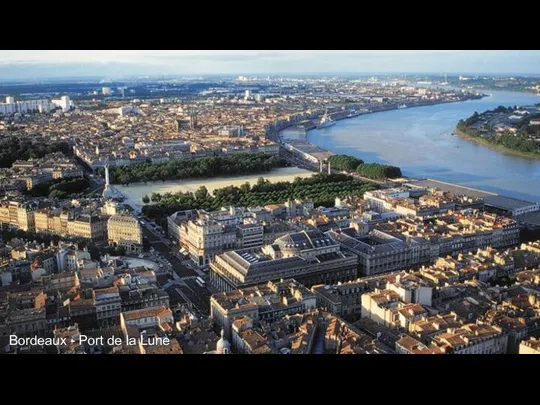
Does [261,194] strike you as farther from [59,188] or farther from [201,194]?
[59,188]

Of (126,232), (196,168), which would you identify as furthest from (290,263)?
(196,168)

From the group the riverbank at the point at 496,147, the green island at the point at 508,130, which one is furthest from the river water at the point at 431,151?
the green island at the point at 508,130

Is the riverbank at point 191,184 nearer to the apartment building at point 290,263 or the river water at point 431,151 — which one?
the river water at point 431,151

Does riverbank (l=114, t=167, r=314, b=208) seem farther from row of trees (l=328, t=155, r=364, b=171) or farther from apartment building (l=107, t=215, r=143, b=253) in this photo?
apartment building (l=107, t=215, r=143, b=253)

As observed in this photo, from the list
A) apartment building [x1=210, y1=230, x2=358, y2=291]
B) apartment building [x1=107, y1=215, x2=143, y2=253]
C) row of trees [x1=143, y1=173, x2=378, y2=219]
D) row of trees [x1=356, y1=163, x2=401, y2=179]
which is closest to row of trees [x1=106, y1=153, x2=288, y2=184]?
row of trees [x1=143, y1=173, x2=378, y2=219]
